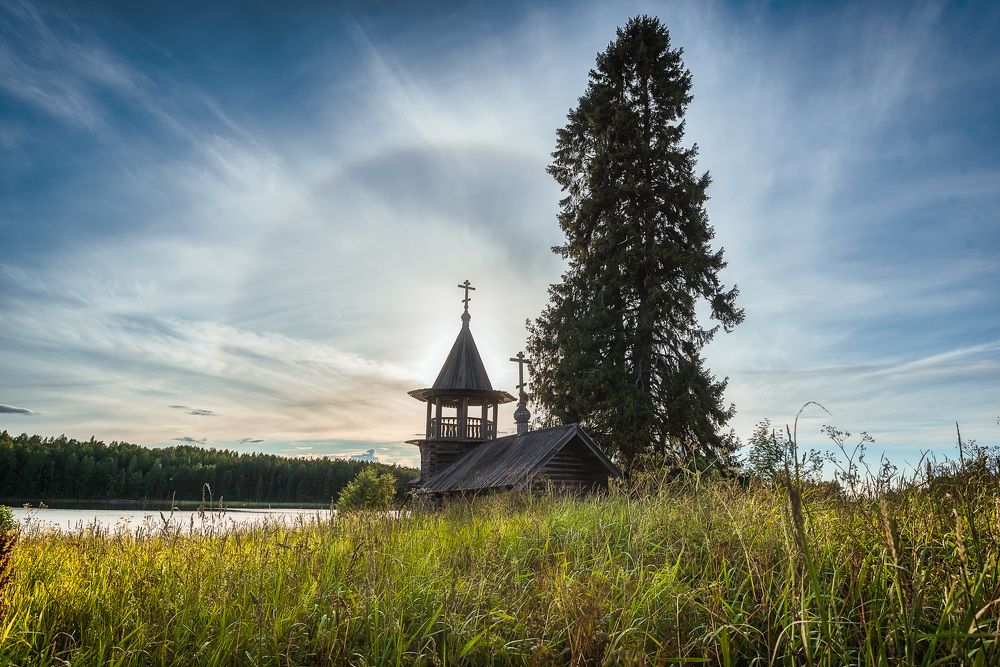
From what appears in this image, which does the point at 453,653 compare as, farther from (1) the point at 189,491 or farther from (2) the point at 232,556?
(1) the point at 189,491

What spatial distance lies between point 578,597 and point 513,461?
15.4m

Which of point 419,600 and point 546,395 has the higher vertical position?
point 546,395

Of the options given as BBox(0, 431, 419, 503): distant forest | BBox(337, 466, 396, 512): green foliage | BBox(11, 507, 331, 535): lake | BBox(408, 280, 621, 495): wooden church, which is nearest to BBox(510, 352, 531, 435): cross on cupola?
BBox(408, 280, 621, 495): wooden church

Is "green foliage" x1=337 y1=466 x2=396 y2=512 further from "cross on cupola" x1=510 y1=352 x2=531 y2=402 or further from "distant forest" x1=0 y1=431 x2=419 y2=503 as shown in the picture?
"distant forest" x1=0 y1=431 x2=419 y2=503

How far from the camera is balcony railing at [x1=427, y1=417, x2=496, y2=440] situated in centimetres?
2773

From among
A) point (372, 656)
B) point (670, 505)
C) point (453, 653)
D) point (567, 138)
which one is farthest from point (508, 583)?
point (567, 138)

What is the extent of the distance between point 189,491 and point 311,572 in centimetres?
9678

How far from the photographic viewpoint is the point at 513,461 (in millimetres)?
19094

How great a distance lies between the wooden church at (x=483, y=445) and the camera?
18250 mm

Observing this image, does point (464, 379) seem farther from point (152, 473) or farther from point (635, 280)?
point (152, 473)

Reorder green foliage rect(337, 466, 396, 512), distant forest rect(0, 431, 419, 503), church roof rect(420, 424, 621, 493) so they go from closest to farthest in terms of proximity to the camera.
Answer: church roof rect(420, 424, 621, 493) < green foliage rect(337, 466, 396, 512) < distant forest rect(0, 431, 419, 503)

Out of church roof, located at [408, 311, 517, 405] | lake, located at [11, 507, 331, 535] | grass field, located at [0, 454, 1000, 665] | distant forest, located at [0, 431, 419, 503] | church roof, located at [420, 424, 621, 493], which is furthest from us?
distant forest, located at [0, 431, 419, 503]

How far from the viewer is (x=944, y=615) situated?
2980mm

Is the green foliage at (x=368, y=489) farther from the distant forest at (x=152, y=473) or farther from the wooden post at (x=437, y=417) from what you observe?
the distant forest at (x=152, y=473)
